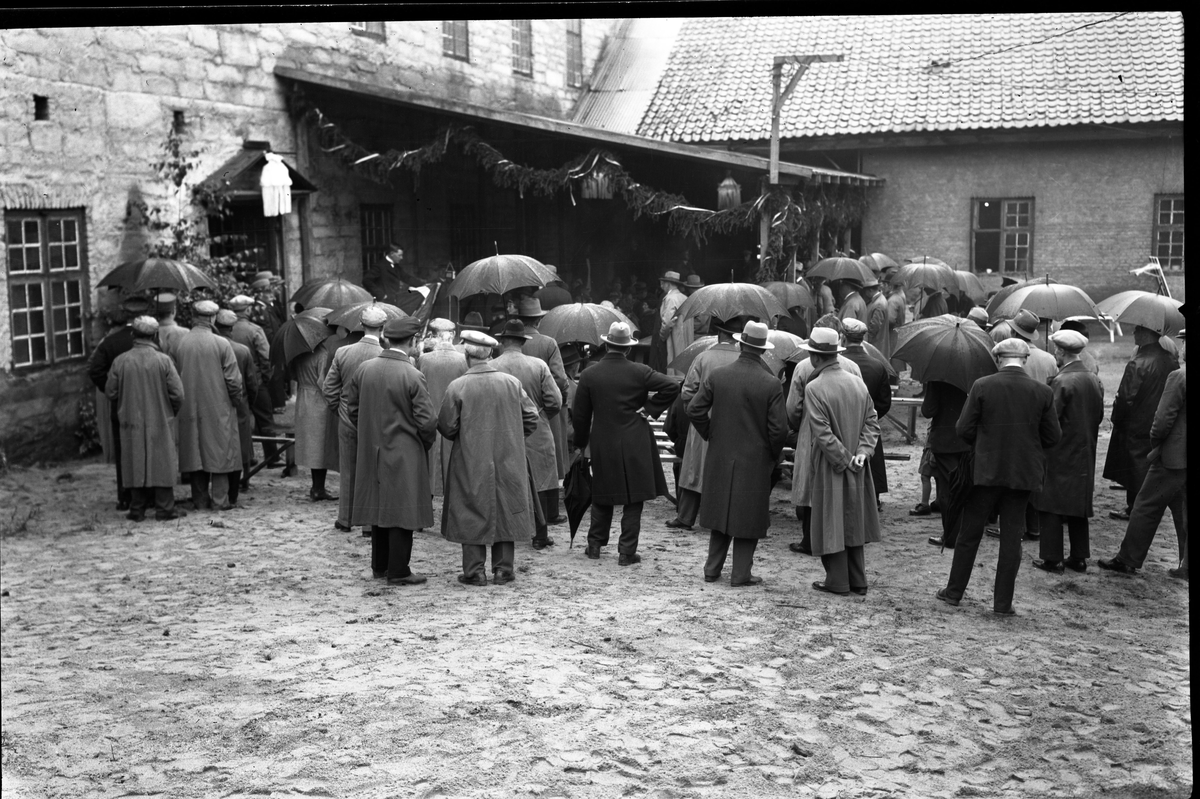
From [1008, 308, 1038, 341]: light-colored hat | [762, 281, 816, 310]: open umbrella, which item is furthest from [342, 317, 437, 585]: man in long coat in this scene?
[762, 281, 816, 310]: open umbrella

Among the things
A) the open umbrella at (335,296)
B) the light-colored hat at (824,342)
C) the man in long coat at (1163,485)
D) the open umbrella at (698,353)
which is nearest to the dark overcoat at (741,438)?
the light-colored hat at (824,342)

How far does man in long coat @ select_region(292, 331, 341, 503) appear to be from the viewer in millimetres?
10148

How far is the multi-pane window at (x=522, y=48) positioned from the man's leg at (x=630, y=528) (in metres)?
14.3

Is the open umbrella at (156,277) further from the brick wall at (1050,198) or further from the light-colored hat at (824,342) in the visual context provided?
the brick wall at (1050,198)

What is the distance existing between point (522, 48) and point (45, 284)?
11.7 m

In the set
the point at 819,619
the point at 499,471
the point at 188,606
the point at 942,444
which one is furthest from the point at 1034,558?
the point at 188,606

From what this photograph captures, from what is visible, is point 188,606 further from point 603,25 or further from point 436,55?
point 603,25

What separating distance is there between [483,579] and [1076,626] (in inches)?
152

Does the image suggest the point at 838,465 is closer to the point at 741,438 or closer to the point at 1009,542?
the point at 741,438

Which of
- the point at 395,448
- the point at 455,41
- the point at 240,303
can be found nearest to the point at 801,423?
the point at 395,448

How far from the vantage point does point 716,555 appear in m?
8.09

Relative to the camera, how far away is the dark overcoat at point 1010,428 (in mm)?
7211

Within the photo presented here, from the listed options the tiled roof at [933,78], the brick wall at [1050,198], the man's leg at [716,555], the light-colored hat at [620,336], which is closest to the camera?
the man's leg at [716,555]

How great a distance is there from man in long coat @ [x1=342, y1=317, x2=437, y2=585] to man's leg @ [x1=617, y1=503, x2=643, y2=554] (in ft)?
4.68
